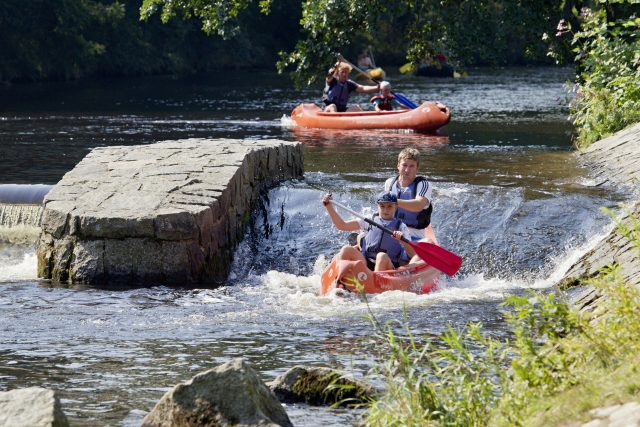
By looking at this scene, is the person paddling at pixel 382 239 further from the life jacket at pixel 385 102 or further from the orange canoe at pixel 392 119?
the life jacket at pixel 385 102

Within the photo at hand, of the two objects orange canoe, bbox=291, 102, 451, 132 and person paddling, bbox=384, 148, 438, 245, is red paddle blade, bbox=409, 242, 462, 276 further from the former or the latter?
orange canoe, bbox=291, 102, 451, 132

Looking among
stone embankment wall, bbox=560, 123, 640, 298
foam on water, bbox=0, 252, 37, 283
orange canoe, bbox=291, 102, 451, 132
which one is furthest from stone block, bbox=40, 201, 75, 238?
orange canoe, bbox=291, 102, 451, 132

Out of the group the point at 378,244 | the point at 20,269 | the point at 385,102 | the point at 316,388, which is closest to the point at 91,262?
the point at 20,269

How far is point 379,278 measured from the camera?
878 cm

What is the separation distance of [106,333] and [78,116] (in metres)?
16.5

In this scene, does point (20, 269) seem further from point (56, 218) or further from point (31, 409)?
point (31, 409)

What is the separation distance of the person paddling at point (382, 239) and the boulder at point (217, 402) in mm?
4012

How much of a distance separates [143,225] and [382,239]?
1.94m

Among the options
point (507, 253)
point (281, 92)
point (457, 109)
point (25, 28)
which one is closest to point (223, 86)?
point (281, 92)

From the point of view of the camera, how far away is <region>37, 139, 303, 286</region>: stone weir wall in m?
9.08

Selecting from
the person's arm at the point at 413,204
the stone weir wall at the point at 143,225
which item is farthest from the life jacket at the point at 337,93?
the person's arm at the point at 413,204

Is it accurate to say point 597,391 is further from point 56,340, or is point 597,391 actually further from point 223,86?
point 223,86

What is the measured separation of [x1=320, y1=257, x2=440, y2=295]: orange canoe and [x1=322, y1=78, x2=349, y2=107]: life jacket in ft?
39.5

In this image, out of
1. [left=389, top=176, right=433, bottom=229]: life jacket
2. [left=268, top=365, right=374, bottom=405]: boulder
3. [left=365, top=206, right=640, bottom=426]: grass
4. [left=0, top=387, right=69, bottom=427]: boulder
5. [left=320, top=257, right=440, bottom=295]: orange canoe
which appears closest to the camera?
[left=365, top=206, right=640, bottom=426]: grass
